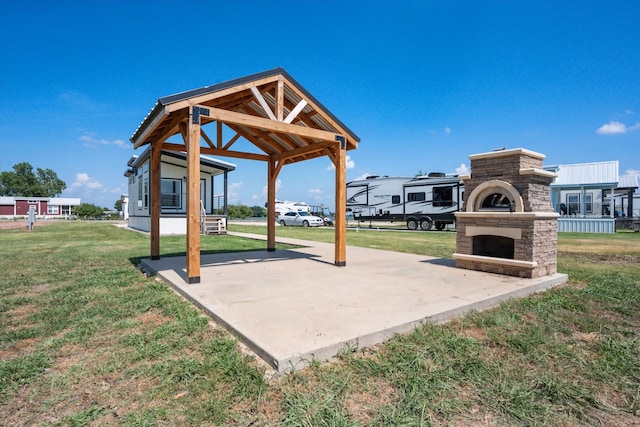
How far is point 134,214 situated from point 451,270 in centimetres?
2025

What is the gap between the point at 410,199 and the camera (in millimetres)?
21828

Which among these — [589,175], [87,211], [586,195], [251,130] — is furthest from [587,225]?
[87,211]

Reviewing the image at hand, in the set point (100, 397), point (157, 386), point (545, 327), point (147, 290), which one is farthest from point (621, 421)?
point (147, 290)

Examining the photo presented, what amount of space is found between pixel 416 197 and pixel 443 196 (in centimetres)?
180

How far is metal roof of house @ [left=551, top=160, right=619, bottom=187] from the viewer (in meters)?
18.6

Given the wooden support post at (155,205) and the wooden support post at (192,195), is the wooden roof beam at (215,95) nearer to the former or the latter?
the wooden support post at (192,195)

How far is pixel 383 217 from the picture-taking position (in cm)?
2314

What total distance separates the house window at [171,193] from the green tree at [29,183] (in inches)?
3244

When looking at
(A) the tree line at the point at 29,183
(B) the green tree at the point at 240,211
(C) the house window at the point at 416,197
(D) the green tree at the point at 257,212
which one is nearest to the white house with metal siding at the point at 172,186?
(C) the house window at the point at 416,197

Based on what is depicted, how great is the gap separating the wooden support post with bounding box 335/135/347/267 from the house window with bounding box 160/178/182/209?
41.2 feet

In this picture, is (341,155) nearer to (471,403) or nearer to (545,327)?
(545,327)

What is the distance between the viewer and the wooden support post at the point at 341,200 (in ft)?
22.7

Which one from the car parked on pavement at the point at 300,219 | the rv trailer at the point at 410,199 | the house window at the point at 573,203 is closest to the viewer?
the rv trailer at the point at 410,199

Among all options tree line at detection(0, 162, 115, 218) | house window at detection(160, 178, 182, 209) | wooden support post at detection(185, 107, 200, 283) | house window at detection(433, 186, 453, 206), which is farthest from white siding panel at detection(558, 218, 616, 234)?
tree line at detection(0, 162, 115, 218)
